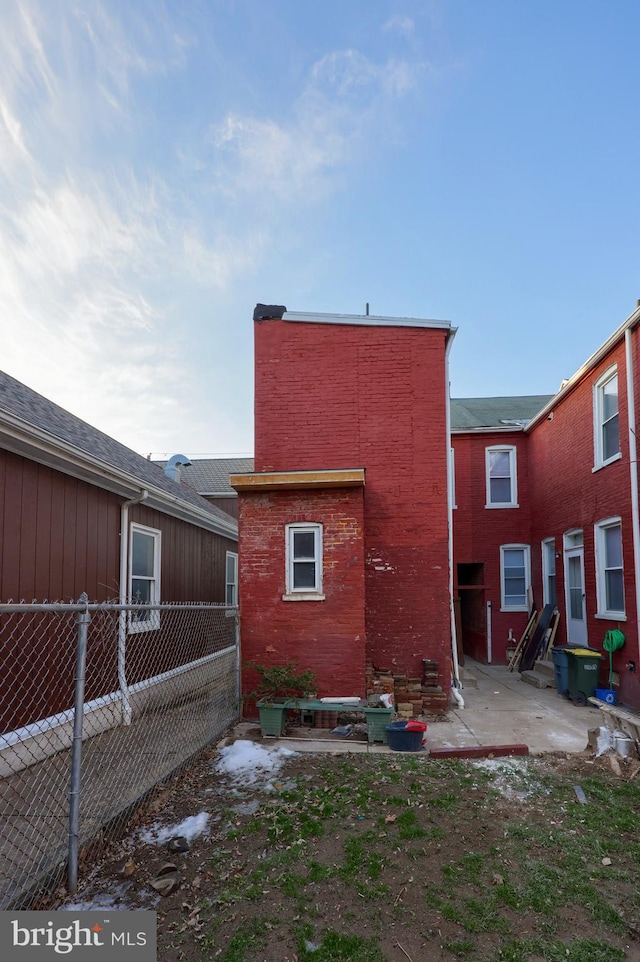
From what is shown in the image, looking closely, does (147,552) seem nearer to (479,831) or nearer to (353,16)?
(479,831)

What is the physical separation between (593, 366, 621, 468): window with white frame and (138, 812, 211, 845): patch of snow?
29.0ft

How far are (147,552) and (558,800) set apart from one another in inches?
267

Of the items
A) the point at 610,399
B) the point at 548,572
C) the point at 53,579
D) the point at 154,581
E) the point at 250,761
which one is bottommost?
the point at 250,761

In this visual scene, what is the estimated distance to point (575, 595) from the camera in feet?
38.3

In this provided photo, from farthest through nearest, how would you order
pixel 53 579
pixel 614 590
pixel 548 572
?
pixel 548 572 < pixel 614 590 < pixel 53 579

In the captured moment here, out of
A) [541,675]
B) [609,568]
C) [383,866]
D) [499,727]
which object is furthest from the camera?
[541,675]

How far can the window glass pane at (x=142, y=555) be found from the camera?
8297 mm

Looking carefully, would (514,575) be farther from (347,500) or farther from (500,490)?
(347,500)

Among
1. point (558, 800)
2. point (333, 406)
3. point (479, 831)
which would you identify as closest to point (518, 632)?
point (333, 406)

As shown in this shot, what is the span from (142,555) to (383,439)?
14.9 ft

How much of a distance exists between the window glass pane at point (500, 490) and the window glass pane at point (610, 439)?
16.3 feet

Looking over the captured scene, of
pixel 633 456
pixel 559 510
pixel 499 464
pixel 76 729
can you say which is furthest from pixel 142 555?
pixel 499 464

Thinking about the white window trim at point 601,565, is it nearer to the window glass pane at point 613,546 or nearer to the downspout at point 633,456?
the window glass pane at point 613,546

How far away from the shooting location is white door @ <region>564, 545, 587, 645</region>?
1117cm
